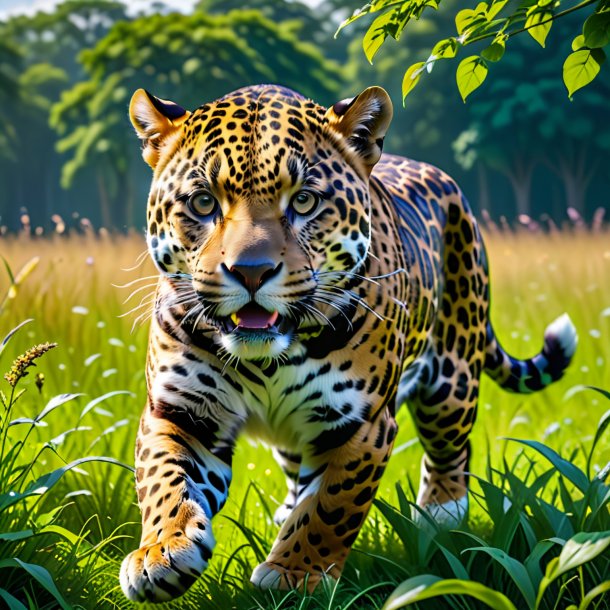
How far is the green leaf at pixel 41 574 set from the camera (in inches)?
124

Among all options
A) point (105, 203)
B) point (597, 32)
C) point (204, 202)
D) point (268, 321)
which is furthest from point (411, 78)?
point (105, 203)

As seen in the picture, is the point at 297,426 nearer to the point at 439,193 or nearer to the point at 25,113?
the point at 439,193

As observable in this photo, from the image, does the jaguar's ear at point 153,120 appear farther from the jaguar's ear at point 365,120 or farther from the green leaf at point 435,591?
the green leaf at point 435,591

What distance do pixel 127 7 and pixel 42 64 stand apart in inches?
193

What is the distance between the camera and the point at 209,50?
32.0 m

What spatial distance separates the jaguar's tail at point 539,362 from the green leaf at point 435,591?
272 cm

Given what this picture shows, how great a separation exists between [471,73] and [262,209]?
0.80 metres

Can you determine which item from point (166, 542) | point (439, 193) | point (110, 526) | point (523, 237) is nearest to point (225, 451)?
point (166, 542)

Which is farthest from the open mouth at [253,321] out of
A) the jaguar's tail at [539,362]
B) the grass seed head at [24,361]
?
the jaguar's tail at [539,362]

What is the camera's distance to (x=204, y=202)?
3.31 m

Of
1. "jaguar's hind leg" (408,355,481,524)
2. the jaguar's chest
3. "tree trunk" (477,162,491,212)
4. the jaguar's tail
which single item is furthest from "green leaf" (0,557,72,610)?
"tree trunk" (477,162,491,212)

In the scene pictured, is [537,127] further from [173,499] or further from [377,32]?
[173,499]

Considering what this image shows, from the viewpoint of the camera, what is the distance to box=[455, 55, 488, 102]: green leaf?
326 cm

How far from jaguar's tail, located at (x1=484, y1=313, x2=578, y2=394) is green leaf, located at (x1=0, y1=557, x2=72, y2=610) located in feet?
9.15
